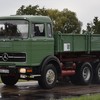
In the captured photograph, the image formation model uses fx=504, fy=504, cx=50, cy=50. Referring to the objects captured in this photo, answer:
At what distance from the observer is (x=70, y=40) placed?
68.5ft

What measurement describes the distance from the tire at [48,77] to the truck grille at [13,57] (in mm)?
987

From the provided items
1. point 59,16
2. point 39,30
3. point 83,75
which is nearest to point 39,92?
point 39,30

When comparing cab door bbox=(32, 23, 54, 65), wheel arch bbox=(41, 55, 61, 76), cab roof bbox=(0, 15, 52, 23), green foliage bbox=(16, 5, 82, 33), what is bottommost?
wheel arch bbox=(41, 55, 61, 76)

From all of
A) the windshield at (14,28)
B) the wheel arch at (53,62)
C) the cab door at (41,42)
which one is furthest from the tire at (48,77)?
the windshield at (14,28)

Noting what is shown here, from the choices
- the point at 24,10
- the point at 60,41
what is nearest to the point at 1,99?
the point at 60,41

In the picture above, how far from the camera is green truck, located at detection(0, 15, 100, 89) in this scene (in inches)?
738

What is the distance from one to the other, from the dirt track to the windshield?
2.06 m

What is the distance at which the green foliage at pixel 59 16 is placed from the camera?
80688mm

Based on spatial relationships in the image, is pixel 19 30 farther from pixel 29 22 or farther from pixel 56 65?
pixel 56 65

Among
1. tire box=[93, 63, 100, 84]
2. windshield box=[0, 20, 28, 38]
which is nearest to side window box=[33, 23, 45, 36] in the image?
windshield box=[0, 20, 28, 38]

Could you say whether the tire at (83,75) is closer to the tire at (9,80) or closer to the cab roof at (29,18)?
the tire at (9,80)

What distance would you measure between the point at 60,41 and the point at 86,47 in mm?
2143

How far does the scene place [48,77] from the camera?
63.8ft

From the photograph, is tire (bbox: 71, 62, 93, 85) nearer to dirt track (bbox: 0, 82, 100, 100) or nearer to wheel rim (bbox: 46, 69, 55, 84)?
Result: dirt track (bbox: 0, 82, 100, 100)
